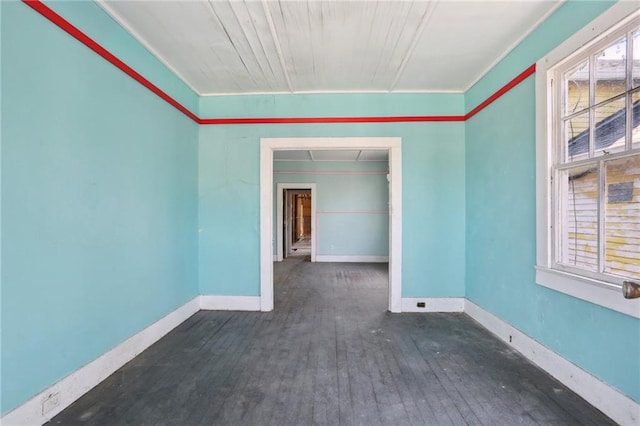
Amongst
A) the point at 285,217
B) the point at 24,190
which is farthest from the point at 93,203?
the point at 285,217

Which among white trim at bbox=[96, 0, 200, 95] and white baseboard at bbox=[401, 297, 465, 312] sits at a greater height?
white trim at bbox=[96, 0, 200, 95]

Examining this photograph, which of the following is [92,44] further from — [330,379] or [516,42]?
[516,42]

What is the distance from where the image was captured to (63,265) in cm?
171

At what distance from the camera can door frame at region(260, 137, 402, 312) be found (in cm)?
338

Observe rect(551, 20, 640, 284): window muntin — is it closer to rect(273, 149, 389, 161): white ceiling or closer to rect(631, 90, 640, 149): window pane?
rect(631, 90, 640, 149): window pane

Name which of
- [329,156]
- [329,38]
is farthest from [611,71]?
[329,156]

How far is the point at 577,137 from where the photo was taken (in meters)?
1.91

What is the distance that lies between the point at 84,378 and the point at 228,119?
284 cm

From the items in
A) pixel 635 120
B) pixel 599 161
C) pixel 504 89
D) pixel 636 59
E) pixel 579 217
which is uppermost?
pixel 504 89

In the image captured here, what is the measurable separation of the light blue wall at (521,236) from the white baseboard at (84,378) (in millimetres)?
3309

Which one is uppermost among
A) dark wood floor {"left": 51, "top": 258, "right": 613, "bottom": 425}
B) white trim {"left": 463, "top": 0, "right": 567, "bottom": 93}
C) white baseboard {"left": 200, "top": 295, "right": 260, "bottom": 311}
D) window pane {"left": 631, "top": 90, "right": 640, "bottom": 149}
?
white trim {"left": 463, "top": 0, "right": 567, "bottom": 93}

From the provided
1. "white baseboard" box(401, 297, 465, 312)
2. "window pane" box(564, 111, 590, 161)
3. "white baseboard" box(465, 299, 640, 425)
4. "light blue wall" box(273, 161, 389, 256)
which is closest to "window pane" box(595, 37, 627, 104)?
"window pane" box(564, 111, 590, 161)

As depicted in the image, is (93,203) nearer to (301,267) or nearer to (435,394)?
(435,394)

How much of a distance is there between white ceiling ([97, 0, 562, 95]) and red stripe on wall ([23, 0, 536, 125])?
1.03ft
